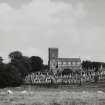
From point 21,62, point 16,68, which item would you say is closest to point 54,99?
point 16,68

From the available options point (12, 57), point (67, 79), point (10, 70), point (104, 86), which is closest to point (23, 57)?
point (12, 57)

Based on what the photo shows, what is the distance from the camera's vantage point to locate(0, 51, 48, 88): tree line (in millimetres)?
97750

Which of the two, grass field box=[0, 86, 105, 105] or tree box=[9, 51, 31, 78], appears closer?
grass field box=[0, 86, 105, 105]

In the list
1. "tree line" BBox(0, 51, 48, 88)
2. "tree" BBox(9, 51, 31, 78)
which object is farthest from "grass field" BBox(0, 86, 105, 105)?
"tree" BBox(9, 51, 31, 78)

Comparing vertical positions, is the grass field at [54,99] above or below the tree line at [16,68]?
below

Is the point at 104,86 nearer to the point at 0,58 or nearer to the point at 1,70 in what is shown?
the point at 1,70

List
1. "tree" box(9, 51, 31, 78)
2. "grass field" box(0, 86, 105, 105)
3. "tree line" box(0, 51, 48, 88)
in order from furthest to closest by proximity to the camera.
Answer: "tree" box(9, 51, 31, 78), "tree line" box(0, 51, 48, 88), "grass field" box(0, 86, 105, 105)

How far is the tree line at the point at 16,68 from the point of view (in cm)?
9775

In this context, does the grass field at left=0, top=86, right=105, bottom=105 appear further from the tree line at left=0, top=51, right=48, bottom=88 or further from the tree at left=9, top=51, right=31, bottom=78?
the tree at left=9, top=51, right=31, bottom=78

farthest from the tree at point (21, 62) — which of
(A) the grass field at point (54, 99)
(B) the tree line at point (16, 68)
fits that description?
(A) the grass field at point (54, 99)

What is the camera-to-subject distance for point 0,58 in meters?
153

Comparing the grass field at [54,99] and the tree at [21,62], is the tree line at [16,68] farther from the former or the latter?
the grass field at [54,99]

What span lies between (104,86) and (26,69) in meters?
162

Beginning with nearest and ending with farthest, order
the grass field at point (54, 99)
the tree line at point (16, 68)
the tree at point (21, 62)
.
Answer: the grass field at point (54, 99) → the tree line at point (16, 68) → the tree at point (21, 62)
